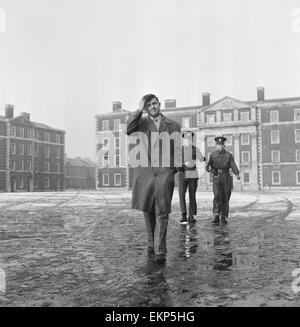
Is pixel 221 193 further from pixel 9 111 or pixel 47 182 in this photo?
pixel 47 182

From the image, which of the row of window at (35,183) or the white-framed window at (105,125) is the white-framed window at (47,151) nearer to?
the row of window at (35,183)

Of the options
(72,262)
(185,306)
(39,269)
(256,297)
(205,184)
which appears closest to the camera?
(185,306)

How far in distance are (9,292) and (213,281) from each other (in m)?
1.77

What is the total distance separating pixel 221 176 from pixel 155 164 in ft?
14.2

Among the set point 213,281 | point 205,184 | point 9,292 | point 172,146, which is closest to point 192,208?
point 172,146

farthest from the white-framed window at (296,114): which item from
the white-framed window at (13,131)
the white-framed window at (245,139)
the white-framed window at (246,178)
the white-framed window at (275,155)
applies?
the white-framed window at (13,131)

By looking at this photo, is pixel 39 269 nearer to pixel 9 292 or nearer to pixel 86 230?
pixel 9 292

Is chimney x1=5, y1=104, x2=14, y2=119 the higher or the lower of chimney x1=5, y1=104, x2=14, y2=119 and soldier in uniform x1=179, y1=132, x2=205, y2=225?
the higher

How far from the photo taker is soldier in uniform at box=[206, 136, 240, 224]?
869 centimetres

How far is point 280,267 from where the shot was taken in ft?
13.6

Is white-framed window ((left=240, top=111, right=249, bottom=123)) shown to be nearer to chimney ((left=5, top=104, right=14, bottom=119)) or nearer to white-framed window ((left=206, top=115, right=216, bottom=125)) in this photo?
white-framed window ((left=206, top=115, right=216, bottom=125))

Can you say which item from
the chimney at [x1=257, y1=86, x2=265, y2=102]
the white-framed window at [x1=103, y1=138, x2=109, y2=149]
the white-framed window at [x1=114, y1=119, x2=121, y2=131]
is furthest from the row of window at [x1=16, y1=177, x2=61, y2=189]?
the chimney at [x1=257, y1=86, x2=265, y2=102]

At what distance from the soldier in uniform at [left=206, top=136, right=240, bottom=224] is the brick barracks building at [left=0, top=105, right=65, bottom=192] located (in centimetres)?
4876

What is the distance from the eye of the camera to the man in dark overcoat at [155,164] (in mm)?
4711
